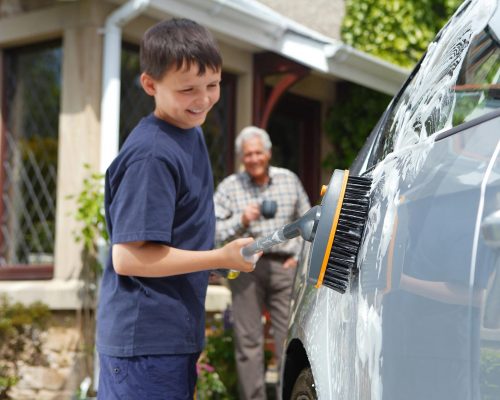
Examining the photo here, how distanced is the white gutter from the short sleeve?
12.3 ft

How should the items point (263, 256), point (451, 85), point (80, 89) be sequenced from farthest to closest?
point (80, 89), point (263, 256), point (451, 85)

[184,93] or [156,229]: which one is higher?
[184,93]

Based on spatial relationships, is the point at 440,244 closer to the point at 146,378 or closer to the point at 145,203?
the point at 145,203

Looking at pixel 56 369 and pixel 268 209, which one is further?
pixel 56 369

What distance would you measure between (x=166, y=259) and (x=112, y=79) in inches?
157

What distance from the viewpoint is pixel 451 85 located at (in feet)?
6.14

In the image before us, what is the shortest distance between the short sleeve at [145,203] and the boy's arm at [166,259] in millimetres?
30

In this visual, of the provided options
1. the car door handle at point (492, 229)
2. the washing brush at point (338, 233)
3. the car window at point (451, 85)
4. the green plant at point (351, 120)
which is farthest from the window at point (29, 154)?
the car door handle at point (492, 229)

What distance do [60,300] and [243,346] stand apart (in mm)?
1400

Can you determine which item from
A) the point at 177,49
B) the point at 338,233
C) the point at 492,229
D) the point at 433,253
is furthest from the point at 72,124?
the point at 492,229

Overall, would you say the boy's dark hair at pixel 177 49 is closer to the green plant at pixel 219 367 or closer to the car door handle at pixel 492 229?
the car door handle at pixel 492 229

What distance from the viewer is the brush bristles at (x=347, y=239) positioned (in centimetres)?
191

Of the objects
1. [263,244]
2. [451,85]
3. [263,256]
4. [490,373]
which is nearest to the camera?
[490,373]

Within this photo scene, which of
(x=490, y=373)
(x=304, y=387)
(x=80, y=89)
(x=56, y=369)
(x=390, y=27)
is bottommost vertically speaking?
(x=56, y=369)
